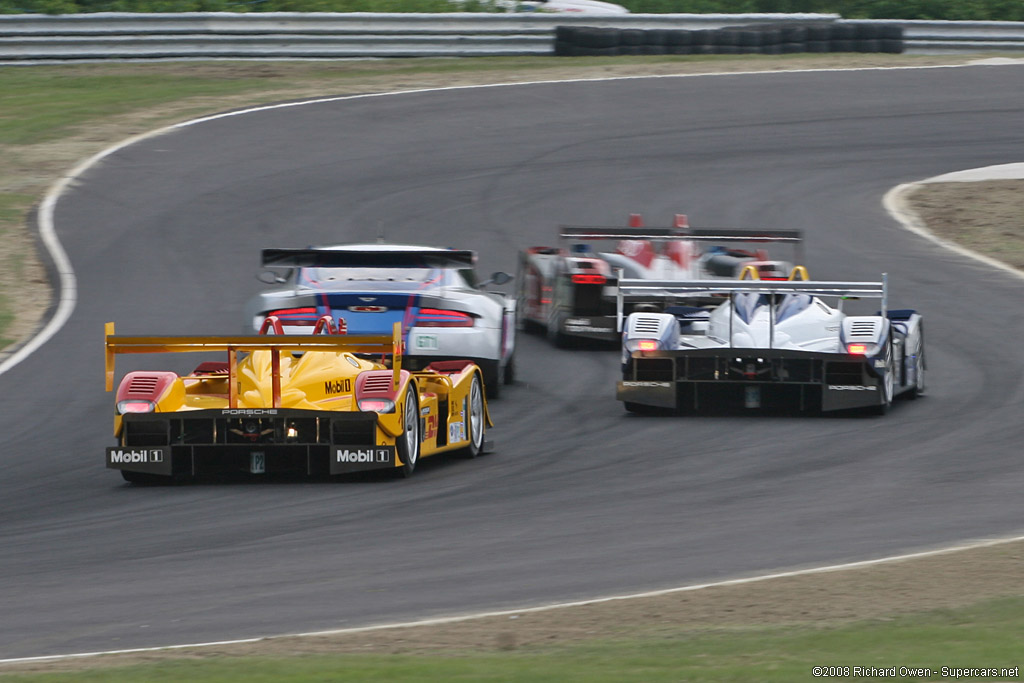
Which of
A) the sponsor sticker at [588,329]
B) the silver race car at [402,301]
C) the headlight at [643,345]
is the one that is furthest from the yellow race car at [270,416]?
the sponsor sticker at [588,329]

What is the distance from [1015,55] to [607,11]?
27.6 feet

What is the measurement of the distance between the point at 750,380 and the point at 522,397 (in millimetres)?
2219

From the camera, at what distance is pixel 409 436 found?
Result: 11.1 m

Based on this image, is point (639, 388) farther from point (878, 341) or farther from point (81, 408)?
point (81, 408)

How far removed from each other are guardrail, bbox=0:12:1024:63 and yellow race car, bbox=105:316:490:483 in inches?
813

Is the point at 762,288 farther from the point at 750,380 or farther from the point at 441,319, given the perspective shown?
the point at 441,319

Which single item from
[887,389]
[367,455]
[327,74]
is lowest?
[887,389]

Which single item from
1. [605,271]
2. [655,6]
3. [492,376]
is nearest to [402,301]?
[492,376]

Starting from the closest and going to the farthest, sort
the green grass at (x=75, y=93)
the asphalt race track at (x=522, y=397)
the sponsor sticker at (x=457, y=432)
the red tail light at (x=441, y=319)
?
the asphalt race track at (x=522, y=397)
the sponsor sticker at (x=457, y=432)
the red tail light at (x=441, y=319)
the green grass at (x=75, y=93)

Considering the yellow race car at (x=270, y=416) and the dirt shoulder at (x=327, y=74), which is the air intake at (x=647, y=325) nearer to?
the yellow race car at (x=270, y=416)

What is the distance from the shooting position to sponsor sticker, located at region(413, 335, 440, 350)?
45.7 feet

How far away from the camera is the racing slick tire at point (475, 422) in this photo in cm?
1201

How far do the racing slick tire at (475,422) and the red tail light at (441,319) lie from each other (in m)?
1.74

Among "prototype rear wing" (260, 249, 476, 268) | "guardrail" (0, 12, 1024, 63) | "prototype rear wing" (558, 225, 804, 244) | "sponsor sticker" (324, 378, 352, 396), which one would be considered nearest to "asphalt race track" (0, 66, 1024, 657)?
"sponsor sticker" (324, 378, 352, 396)
